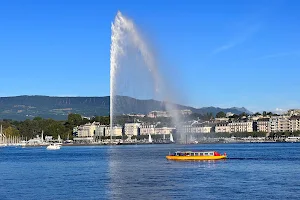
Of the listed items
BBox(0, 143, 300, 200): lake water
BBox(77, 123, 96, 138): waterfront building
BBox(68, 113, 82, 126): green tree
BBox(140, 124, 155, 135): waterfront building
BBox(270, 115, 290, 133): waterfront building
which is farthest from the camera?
BBox(68, 113, 82, 126): green tree

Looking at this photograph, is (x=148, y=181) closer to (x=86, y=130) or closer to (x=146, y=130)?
(x=146, y=130)

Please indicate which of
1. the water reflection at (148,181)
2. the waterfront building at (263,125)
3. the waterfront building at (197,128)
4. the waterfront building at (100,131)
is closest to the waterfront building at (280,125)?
the waterfront building at (263,125)

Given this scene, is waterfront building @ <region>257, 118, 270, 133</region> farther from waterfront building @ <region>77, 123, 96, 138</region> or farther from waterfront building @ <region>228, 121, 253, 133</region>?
waterfront building @ <region>77, 123, 96, 138</region>

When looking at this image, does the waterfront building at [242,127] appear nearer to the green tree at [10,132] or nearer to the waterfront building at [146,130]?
the waterfront building at [146,130]

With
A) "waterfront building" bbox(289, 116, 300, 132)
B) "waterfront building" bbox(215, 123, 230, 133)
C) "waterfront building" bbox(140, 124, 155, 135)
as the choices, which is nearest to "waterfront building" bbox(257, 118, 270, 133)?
"waterfront building" bbox(289, 116, 300, 132)

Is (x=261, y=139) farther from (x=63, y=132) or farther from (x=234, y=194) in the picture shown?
(x=234, y=194)

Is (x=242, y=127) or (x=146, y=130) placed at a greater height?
(x=242, y=127)

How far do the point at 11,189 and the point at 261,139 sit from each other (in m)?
128

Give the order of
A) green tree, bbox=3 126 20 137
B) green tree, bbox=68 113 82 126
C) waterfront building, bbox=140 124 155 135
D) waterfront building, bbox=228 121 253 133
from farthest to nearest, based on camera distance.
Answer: green tree, bbox=68 113 82 126 → waterfront building, bbox=228 121 253 133 → green tree, bbox=3 126 20 137 → waterfront building, bbox=140 124 155 135

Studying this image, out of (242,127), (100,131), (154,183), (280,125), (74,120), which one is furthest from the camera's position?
(74,120)

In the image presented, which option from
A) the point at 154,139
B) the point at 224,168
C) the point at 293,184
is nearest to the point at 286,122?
the point at 154,139

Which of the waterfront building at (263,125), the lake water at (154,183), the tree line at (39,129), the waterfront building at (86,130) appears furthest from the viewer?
the waterfront building at (86,130)

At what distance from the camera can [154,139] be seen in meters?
149

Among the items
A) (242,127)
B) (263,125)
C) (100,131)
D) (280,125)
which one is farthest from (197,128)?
(100,131)
